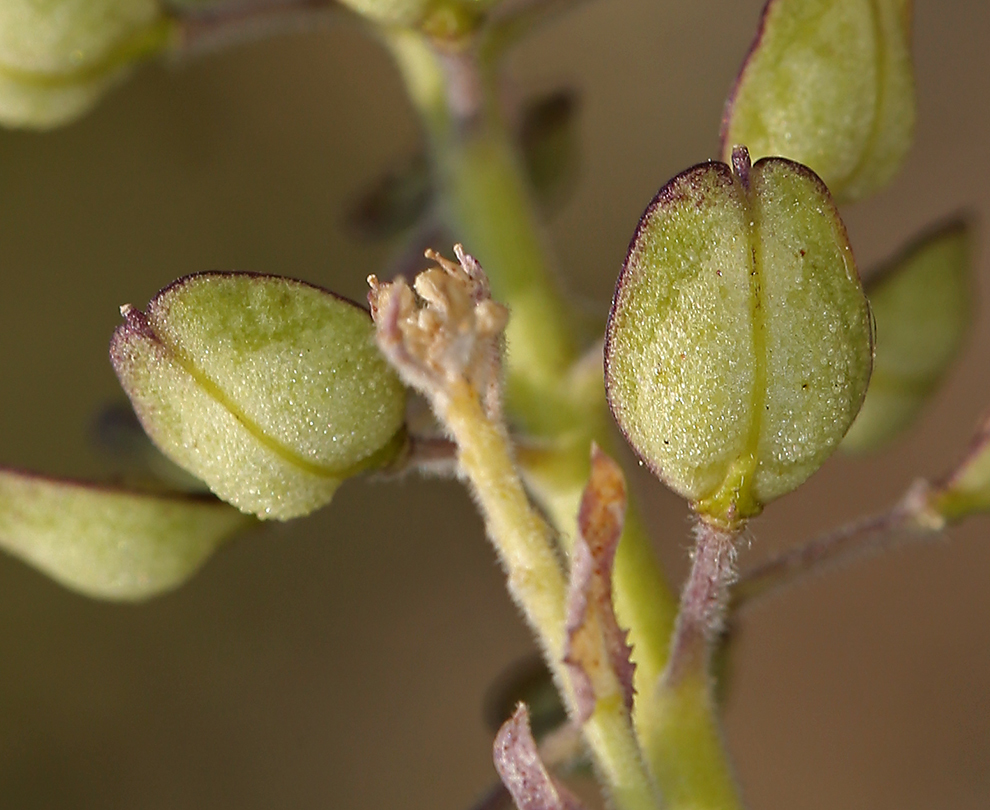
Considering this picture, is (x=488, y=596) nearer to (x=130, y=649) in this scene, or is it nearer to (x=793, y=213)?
(x=130, y=649)

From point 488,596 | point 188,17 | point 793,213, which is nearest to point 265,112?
point 488,596

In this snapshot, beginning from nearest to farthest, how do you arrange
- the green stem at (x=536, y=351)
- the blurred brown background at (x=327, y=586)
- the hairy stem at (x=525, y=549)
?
the hairy stem at (x=525, y=549), the green stem at (x=536, y=351), the blurred brown background at (x=327, y=586)

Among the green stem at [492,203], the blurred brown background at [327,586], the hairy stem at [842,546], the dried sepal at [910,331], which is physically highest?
the blurred brown background at [327,586]

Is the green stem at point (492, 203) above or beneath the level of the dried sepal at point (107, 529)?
above

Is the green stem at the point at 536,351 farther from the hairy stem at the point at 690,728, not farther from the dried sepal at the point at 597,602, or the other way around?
the dried sepal at the point at 597,602

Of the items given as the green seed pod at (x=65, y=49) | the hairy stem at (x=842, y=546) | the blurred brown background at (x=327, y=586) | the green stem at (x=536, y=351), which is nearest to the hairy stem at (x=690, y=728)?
the green stem at (x=536, y=351)

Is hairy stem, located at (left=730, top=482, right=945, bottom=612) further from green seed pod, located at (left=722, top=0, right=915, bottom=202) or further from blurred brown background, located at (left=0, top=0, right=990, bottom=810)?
blurred brown background, located at (left=0, top=0, right=990, bottom=810)
